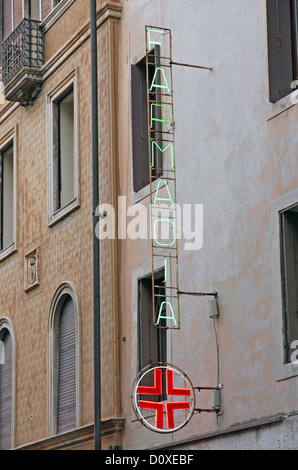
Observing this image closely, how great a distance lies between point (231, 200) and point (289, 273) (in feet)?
6.64

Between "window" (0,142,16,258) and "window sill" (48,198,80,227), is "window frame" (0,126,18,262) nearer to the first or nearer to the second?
"window" (0,142,16,258)

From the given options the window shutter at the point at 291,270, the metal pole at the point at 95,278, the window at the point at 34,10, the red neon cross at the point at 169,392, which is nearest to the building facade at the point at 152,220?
the window shutter at the point at 291,270

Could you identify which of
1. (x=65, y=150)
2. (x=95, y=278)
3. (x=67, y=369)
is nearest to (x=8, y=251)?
(x=65, y=150)

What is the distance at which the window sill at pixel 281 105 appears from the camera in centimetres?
1686

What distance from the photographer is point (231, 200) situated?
18.2 meters

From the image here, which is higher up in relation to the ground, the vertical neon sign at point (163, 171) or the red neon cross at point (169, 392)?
the vertical neon sign at point (163, 171)

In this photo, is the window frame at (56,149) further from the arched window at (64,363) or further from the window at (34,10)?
the window at (34,10)

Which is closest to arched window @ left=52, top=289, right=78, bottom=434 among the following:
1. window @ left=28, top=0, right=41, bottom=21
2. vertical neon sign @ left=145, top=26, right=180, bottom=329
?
vertical neon sign @ left=145, top=26, right=180, bottom=329

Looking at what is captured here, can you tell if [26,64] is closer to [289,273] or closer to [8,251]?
[8,251]

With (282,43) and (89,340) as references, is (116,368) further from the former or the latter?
(282,43)

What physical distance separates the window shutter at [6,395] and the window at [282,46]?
11916 millimetres

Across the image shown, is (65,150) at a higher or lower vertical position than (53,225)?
higher
